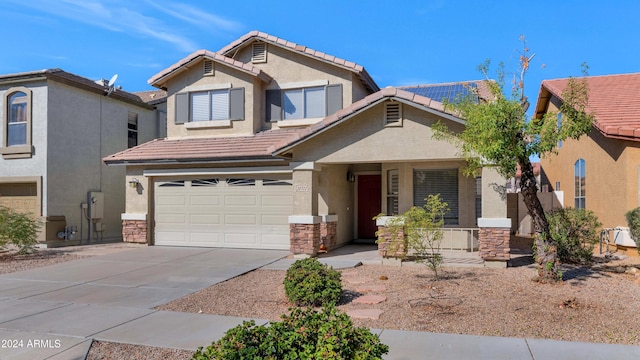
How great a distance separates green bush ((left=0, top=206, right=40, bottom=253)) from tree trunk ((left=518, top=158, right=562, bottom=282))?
14.3m

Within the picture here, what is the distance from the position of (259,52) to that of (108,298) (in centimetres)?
1082

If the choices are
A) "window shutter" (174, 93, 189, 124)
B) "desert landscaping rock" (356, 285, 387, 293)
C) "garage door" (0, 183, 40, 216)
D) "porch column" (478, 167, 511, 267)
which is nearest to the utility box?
"garage door" (0, 183, 40, 216)

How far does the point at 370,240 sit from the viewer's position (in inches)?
622

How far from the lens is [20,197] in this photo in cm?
1730

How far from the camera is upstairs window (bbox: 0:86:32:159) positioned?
1650 cm

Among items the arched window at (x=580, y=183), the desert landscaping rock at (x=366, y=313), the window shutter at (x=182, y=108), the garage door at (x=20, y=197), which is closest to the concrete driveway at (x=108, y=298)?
the desert landscaping rock at (x=366, y=313)

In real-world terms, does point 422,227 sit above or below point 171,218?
above

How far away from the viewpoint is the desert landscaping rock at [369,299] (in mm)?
7731

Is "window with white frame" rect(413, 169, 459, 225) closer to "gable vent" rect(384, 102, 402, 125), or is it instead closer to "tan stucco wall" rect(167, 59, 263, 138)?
"gable vent" rect(384, 102, 402, 125)

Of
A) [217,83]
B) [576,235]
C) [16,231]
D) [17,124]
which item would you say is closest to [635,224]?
[576,235]

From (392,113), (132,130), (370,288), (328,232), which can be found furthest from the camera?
(132,130)

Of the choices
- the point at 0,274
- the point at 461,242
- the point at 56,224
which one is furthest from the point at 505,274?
the point at 56,224

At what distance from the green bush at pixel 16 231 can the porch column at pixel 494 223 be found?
13.5 meters

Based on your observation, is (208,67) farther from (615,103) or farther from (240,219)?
(615,103)
